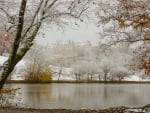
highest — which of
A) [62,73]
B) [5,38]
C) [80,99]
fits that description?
[5,38]

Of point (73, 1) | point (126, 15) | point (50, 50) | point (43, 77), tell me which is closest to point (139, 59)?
point (126, 15)

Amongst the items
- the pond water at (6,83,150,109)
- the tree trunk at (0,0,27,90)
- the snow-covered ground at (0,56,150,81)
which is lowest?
the snow-covered ground at (0,56,150,81)

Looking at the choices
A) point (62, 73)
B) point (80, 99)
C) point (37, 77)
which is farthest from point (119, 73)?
point (80, 99)

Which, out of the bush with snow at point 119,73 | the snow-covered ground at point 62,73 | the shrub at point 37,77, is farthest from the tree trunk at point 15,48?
the bush with snow at point 119,73

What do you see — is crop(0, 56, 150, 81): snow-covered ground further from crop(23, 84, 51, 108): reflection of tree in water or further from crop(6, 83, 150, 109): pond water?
crop(23, 84, 51, 108): reflection of tree in water

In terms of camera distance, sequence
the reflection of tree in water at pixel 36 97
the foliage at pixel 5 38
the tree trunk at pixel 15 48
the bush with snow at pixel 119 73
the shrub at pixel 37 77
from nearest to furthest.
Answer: the tree trunk at pixel 15 48 → the foliage at pixel 5 38 → the reflection of tree in water at pixel 36 97 → the shrub at pixel 37 77 → the bush with snow at pixel 119 73

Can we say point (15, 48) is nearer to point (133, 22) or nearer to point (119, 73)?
point (133, 22)

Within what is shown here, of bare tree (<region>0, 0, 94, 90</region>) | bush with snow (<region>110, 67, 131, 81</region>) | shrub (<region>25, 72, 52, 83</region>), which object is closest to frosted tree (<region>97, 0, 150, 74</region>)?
bare tree (<region>0, 0, 94, 90</region>)

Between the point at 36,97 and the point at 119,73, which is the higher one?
the point at 36,97

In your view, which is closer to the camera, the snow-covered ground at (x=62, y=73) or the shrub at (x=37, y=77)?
the shrub at (x=37, y=77)

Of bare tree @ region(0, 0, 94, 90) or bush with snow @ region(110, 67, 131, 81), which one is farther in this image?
bush with snow @ region(110, 67, 131, 81)

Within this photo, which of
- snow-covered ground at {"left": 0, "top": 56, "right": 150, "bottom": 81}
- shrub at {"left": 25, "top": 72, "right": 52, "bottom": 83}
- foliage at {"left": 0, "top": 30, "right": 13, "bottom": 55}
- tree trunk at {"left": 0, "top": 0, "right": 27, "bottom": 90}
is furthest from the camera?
snow-covered ground at {"left": 0, "top": 56, "right": 150, "bottom": 81}

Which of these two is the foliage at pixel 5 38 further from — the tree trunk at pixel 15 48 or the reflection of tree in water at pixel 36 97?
the reflection of tree in water at pixel 36 97

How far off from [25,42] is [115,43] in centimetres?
657
